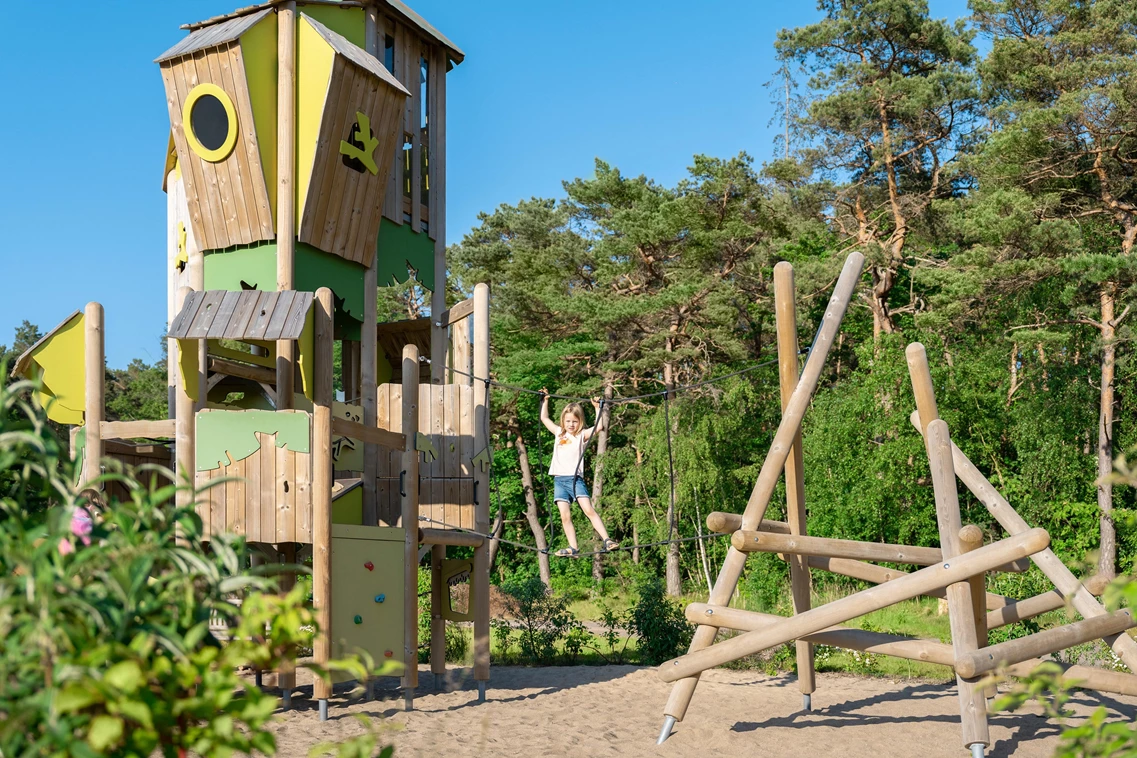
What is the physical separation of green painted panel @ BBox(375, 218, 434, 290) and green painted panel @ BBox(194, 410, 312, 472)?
2.46m

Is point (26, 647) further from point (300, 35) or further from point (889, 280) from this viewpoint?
point (889, 280)

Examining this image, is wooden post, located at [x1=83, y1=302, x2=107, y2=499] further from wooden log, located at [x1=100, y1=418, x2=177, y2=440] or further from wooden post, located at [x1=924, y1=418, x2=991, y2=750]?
wooden post, located at [x1=924, y1=418, x2=991, y2=750]

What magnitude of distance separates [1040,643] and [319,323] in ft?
19.3

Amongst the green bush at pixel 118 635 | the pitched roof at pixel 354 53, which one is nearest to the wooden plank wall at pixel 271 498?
the pitched roof at pixel 354 53

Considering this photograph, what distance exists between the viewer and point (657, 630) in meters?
12.9

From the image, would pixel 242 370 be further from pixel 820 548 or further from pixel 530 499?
pixel 530 499

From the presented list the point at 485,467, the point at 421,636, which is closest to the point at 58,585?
the point at 485,467

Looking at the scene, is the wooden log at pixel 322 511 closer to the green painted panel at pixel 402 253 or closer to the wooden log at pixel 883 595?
the green painted panel at pixel 402 253

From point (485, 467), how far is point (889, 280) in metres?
15.9

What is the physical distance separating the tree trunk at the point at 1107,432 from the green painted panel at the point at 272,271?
45.5 feet

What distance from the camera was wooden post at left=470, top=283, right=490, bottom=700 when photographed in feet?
32.7

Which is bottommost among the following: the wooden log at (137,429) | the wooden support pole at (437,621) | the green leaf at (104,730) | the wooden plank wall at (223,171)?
the wooden support pole at (437,621)

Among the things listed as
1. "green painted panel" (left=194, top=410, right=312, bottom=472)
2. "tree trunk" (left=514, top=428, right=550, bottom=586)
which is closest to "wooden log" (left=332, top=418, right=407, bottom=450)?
"green painted panel" (left=194, top=410, right=312, bottom=472)

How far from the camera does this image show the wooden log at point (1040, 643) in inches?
256
